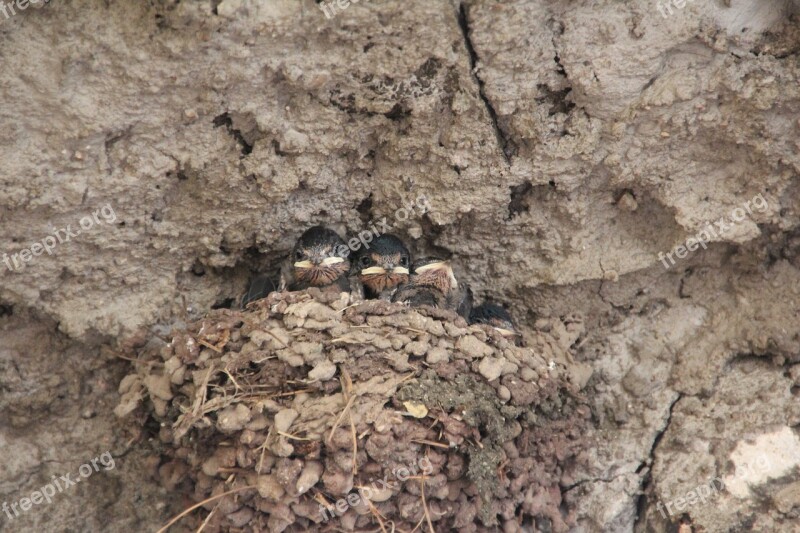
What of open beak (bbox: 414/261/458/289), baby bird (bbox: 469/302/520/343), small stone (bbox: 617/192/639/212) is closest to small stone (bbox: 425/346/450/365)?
baby bird (bbox: 469/302/520/343)

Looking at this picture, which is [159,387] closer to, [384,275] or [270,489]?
[270,489]

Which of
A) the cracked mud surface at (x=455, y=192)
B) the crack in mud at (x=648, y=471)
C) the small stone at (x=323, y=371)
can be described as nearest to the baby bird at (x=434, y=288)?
the cracked mud surface at (x=455, y=192)

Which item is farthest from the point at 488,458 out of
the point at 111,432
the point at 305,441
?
the point at 111,432

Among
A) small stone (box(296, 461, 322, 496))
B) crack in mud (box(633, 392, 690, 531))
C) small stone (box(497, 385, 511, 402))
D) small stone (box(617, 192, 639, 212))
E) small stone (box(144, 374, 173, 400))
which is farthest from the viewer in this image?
crack in mud (box(633, 392, 690, 531))

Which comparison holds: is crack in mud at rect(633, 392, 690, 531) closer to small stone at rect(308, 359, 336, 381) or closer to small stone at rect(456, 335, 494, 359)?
small stone at rect(456, 335, 494, 359)

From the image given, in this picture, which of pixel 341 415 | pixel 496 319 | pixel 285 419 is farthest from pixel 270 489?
pixel 496 319

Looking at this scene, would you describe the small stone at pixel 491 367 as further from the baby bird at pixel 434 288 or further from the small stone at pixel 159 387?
the small stone at pixel 159 387

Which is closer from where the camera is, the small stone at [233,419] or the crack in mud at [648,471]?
the small stone at [233,419]

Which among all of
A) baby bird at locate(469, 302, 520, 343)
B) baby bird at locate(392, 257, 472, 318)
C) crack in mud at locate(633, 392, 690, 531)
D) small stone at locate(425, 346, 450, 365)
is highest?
small stone at locate(425, 346, 450, 365)
